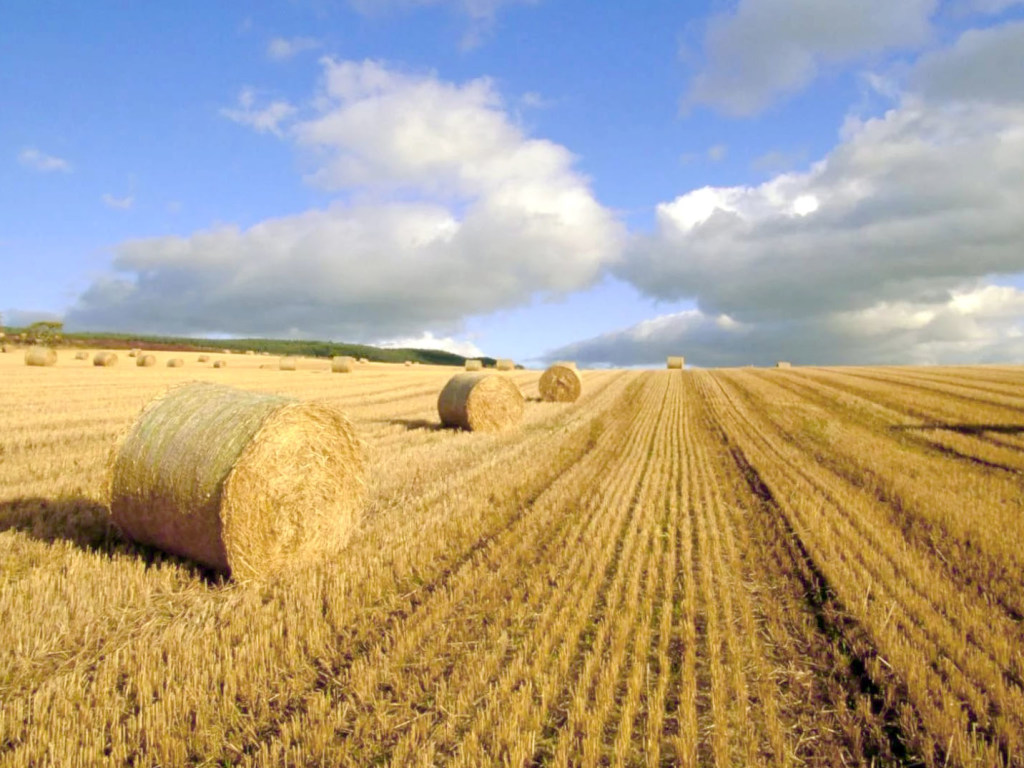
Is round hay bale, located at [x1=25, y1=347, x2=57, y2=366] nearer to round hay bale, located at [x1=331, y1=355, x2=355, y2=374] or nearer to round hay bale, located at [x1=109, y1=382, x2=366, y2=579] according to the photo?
round hay bale, located at [x1=331, y1=355, x2=355, y2=374]

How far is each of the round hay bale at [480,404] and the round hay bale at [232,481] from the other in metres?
7.24

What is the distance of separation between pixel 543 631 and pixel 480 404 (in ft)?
31.4

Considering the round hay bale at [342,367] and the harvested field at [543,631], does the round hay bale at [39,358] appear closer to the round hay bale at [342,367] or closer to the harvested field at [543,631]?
the round hay bale at [342,367]

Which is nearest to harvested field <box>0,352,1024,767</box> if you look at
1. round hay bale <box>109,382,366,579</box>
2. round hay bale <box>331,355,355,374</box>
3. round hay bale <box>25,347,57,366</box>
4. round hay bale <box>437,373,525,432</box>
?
round hay bale <box>109,382,366,579</box>

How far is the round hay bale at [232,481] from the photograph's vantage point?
5184 mm

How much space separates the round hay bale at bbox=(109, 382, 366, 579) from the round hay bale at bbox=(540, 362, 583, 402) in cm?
1576

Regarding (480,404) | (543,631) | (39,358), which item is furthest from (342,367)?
(543,631)

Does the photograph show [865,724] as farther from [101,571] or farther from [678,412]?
[678,412]

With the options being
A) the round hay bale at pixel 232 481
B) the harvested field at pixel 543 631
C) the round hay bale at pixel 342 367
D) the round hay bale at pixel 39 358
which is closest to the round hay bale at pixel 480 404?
the harvested field at pixel 543 631

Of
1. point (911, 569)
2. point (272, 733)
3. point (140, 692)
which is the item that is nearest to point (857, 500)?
point (911, 569)

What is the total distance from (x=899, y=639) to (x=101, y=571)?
5.93m

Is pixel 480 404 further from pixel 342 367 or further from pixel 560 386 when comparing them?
pixel 342 367

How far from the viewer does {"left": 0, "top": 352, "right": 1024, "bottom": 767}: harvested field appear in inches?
122

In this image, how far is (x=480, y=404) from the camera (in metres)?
13.6
